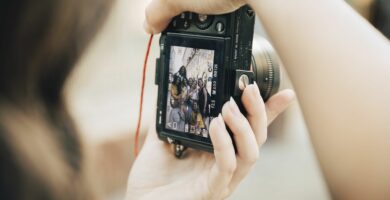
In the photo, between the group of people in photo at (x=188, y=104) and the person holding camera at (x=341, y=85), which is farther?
the group of people in photo at (x=188, y=104)

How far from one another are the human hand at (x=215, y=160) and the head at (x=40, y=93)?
0.33ft

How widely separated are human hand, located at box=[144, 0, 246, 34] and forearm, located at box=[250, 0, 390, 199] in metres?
0.09

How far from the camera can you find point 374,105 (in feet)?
1.03

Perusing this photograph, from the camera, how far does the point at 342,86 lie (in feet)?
1.06

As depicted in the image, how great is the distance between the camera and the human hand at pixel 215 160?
0.46 meters

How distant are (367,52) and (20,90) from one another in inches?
17.1

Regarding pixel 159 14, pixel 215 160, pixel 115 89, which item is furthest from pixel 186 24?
pixel 115 89

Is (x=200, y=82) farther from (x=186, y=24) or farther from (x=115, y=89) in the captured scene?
(x=115, y=89)

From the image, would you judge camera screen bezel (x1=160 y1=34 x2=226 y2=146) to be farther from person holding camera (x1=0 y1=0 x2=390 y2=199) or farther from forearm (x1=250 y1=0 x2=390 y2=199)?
forearm (x1=250 y1=0 x2=390 y2=199)

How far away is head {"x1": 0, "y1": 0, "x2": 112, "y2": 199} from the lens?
0.55m

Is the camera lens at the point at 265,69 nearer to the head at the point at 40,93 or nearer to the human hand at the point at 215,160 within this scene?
the human hand at the point at 215,160

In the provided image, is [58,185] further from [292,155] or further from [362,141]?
[292,155]

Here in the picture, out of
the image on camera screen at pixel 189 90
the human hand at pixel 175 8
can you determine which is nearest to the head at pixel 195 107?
the image on camera screen at pixel 189 90

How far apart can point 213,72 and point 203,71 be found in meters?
0.02
